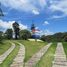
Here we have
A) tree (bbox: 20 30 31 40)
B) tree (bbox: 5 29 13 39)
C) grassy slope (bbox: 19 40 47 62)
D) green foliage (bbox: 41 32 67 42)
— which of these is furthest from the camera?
tree (bbox: 20 30 31 40)

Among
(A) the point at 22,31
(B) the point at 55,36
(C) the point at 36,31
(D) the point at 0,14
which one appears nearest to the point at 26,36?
(A) the point at 22,31

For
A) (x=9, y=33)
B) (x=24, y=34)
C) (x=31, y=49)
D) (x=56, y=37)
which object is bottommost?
(x=31, y=49)

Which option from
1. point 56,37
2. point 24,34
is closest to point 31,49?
point 56,37

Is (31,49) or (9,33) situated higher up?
(9,33)

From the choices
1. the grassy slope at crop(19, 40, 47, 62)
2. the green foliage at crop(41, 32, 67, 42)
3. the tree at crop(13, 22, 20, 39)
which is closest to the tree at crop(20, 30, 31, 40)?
the tree at crop(13, 22, 20, 39)

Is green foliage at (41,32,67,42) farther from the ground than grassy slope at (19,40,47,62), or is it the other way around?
green foliage at (41,32,67,42)

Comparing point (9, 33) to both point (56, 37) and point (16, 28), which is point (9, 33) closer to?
point (16, 28)

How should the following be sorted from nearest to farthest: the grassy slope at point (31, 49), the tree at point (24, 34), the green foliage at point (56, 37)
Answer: the grassy slope at point (31, 49)
the green foliage at point (56, 37)
the tree at point (24, 34)

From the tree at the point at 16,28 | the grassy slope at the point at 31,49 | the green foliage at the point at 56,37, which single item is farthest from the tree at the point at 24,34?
the grassy slope at the point at 31,49

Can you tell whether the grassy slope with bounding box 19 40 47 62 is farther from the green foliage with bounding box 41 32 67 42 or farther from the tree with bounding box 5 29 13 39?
the tree with bounding box 5 29 13 39

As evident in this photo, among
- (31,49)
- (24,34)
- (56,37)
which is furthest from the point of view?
(24,34)

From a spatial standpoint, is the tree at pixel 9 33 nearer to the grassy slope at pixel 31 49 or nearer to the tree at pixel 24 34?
the tree at pixel 24 34

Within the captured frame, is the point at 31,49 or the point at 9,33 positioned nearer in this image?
the point at 31,49

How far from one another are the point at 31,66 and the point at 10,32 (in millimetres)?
65289
